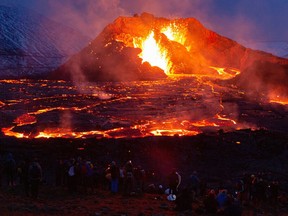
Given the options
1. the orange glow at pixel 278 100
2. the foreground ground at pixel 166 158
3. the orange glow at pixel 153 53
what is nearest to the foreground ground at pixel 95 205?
the foreground ground at pixel 166 158

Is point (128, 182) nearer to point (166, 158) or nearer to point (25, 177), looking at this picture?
point (25, 177)

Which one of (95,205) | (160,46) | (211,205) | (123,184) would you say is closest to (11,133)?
(123,184)

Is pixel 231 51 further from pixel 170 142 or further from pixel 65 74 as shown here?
pixel 170 142

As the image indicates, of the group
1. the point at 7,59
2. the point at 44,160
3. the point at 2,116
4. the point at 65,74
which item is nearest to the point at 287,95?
the point at 2,116

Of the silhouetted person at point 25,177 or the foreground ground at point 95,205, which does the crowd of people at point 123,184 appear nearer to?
the silhouetted person at point 25,177

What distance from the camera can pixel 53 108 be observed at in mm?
50344

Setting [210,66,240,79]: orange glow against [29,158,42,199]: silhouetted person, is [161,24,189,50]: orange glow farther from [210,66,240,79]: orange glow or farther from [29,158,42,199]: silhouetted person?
[29,158,42,199]: silhouetted person

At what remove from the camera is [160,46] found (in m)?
113

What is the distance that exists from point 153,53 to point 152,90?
4302cm

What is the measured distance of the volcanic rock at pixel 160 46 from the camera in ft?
325

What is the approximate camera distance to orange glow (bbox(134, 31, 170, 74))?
363 feet

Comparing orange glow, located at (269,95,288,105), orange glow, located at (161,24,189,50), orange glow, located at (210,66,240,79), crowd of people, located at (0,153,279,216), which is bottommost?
crowd of people, located at (0,153,279,216)

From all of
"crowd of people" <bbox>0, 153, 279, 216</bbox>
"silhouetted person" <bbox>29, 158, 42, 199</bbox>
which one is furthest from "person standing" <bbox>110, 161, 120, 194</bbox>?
"silhouetted person" <bbox>29, 158, 42, 199</bbox>

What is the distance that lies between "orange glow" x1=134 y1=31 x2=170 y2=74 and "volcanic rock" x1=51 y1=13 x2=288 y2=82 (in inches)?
31.3
